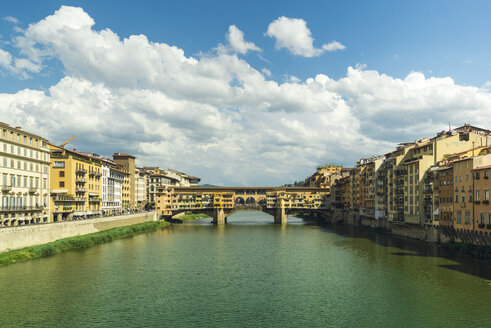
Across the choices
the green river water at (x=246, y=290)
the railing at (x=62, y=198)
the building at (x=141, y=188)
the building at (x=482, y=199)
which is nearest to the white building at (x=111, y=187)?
the building at (x=141, y=188)

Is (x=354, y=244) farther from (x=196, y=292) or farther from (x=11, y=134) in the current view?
(x=11, y=134)

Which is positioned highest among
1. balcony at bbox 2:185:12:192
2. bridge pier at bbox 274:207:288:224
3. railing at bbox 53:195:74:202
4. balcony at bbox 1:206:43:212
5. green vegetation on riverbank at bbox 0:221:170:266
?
balcony at bbox 2:185:12:192

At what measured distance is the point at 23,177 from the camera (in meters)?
75.0

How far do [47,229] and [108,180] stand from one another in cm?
5857

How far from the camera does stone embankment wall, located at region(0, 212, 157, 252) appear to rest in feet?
188

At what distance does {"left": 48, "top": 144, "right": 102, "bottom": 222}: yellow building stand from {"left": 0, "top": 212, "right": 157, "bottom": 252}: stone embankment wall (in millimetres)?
7450

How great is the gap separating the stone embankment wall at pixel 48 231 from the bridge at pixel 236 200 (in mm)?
40008

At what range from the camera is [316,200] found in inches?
6152

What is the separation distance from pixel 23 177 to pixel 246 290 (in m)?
51.6

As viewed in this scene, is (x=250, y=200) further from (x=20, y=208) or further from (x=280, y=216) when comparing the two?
(x=20, y=208)

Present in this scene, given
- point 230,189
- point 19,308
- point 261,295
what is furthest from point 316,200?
point 19,308

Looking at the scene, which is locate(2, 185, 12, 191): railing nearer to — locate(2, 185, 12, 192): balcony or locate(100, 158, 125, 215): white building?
locate(2, 185, 12, 192): balcony

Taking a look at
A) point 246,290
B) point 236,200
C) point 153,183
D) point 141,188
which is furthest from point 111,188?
point 246,290

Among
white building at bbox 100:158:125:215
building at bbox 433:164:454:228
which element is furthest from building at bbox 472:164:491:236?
white building at bbox 100:158:125:215
